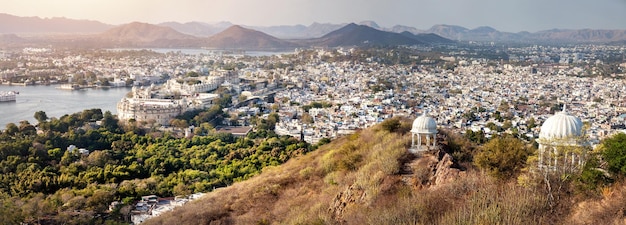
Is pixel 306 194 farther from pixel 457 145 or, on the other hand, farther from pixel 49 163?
pixel 49 163

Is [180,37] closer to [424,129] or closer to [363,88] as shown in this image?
[363,88]

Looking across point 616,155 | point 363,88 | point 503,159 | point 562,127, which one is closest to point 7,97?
point 363,88

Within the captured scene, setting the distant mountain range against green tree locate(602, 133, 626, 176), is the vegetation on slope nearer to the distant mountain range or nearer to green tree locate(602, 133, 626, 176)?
green tree locate(602, 133, 626, 176)

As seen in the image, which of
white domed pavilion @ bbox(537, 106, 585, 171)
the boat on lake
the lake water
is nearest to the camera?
white domed pavilion @ bbox(537, 106, 585, 171)

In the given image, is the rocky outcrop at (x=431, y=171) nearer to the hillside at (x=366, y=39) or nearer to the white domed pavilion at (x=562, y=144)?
the white domed pavilion at (x=562, y=144)

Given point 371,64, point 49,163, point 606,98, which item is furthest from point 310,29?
point 49,163

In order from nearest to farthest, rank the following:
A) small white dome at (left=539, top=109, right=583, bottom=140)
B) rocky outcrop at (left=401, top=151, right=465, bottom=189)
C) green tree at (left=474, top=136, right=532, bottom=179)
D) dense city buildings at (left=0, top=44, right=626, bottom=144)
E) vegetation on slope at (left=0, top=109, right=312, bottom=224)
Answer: small white dome at (left=539, top=109, right=583, bottom=140), green tree at (left=474, top=136, right=532, bottom=179), rocky outcrop at (left=401, top=151, right=465, bottom=189), vegetation on slope at (left=0, top=109, right=312, bottom=224), dense city buildings at (left=0, top=44, right=626, bottom=144)

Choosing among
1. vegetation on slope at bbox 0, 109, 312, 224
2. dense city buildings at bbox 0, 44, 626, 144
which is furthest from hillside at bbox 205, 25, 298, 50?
vegetation on slope at bbox 0, 109, 312, 224
